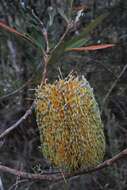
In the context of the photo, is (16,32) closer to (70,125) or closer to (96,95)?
(70,125)

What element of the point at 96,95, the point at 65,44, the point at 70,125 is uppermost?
the point at 96,95

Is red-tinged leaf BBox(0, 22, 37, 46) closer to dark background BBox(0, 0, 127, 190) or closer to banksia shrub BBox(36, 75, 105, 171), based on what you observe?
banksia shrub BBox(36, 75, 105, 171)

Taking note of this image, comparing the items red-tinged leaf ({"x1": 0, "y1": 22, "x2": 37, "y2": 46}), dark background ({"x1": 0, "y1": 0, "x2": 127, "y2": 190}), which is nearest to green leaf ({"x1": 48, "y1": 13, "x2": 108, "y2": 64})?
red-tinged leaf ({"x1": 0, "y1": 22, "x2": 37, "y2": 46})

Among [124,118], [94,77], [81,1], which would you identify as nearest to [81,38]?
[81,1]

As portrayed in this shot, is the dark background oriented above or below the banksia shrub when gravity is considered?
above

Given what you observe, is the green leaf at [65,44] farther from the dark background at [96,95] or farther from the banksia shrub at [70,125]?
the dark background at [96,95]

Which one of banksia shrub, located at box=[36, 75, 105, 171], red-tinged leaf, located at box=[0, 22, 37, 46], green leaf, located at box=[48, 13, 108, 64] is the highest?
red-tinged leaf, located at box=[0, 22, 37, 46]

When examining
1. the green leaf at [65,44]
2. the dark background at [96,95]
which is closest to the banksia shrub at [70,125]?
the green leaf at [65,44]

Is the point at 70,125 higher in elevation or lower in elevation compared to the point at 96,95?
lower

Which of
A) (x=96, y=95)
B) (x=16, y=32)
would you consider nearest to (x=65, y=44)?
(x=16, y=32)
